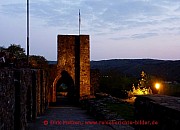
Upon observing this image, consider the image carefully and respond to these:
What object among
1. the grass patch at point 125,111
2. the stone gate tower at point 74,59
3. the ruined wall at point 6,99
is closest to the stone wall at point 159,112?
the ruined wall at point 6,99

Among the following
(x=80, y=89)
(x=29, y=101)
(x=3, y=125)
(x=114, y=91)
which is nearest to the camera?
(x=3, y=125)

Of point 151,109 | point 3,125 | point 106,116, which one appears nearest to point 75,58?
point 106,116

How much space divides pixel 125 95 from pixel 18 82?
735 inches

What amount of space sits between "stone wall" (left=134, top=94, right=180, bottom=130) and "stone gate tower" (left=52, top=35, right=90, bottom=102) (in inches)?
876

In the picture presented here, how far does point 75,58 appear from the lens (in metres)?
28.5

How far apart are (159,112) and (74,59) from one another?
23899 mm

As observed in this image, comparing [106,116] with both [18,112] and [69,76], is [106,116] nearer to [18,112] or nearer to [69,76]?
[18,112]

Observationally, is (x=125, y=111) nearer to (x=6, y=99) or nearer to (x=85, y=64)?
(x=6, y=99)

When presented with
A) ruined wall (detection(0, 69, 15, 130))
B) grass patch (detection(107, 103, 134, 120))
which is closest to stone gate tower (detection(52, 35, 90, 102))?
grass patch (detection(107, 103, 134, 120))

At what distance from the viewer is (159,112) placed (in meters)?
4.70

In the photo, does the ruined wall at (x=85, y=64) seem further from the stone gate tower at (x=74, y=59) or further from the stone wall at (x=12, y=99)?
the stone wall at (x=12, y=99)

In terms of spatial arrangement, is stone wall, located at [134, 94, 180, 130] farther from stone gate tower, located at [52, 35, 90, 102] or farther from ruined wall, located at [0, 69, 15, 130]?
stone gate tower, located at [52, 35, 90, 102]

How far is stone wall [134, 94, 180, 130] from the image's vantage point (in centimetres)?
416

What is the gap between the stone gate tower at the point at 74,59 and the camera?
28.2 m
